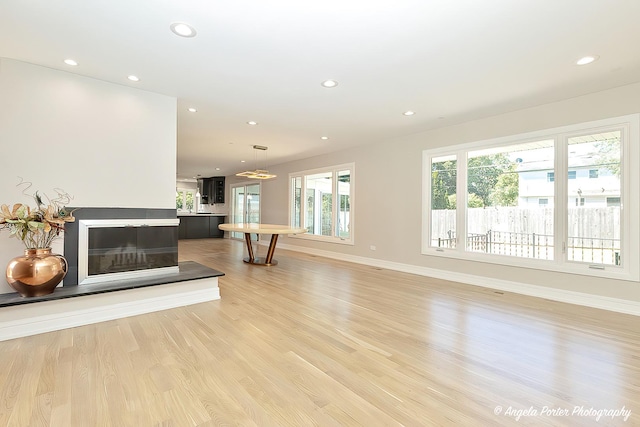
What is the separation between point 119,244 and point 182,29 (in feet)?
7.66

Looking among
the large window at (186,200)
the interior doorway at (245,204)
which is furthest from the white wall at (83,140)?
the large window at (186,200)

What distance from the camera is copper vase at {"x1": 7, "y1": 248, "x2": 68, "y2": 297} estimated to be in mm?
2475

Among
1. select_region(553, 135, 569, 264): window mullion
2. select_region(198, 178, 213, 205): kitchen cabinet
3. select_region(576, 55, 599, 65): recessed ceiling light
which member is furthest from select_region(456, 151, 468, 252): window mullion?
select_region(198, 178, 213, 205): kitchen cabinet

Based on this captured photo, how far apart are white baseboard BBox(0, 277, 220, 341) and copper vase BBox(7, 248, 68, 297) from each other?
141 millimetres

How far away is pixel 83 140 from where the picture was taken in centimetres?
306

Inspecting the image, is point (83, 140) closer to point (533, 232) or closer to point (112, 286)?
point (112, 286)

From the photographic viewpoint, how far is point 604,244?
11.5 ft

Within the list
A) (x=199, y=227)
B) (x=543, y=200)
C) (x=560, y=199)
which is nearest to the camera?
(x=560, y=199)

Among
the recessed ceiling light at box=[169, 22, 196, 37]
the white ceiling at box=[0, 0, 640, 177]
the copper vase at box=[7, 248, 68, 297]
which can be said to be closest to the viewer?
the white ceiling at box=[0, 0, 640, 177]

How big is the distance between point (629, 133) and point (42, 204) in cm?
642

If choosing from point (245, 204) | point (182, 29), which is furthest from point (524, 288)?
point (245, 204)

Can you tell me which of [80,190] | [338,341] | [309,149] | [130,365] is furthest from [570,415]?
[309,149]

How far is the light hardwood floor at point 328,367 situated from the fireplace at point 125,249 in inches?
23.8

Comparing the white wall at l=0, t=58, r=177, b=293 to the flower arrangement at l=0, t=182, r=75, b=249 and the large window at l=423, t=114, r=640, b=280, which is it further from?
the large window at l=423, t=114, r=640, b=280
